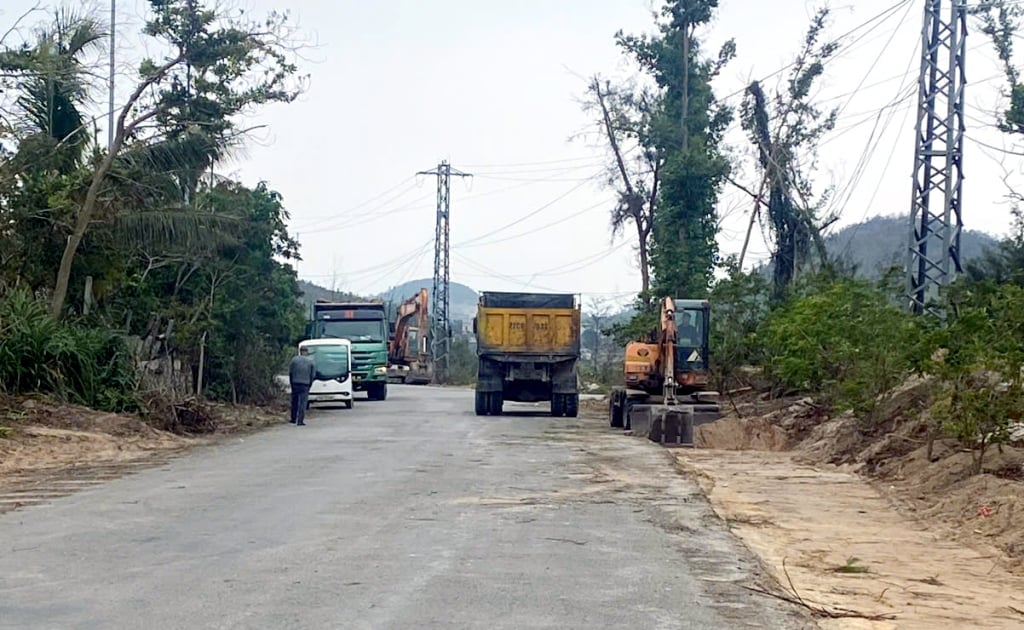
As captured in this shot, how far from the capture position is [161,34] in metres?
26.1

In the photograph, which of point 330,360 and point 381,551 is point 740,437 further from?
point 381,551

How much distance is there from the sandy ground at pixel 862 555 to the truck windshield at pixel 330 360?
19.0 meters

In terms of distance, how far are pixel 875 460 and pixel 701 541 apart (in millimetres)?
8403

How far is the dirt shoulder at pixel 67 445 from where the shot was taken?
1623 cm

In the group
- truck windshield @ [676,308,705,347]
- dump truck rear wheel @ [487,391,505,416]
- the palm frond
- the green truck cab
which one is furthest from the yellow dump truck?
the green truck cab

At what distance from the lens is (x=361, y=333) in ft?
145

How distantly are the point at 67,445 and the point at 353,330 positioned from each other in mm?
23925

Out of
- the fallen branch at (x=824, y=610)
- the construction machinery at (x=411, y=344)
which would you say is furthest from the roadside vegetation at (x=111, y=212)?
the construction machinery at (x=411, y=344)

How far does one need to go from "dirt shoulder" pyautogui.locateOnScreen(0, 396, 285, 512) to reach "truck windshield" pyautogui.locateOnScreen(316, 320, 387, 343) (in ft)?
58.4

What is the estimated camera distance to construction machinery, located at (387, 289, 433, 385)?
6175 centimetres

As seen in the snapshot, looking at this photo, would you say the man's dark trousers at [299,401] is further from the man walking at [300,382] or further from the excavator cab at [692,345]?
the excavator cab at [692,345]

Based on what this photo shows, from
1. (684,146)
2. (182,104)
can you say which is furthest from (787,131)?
(182,104)

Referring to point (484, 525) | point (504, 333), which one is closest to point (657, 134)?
point (504, 333)

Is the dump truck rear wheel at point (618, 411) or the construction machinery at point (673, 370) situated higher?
the construction machinery at point (673, 370)
